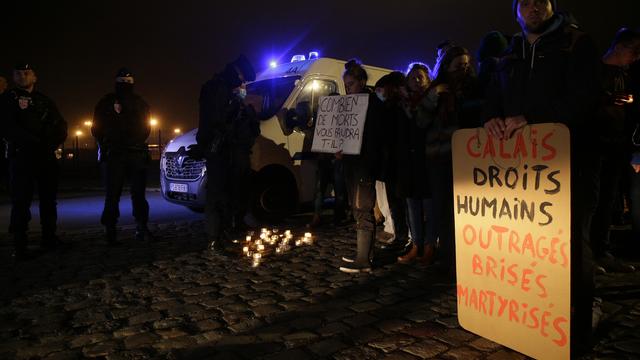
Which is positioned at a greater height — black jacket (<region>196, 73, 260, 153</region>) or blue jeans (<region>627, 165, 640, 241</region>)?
black jacket (<region>196, 73, 260, 153</region>)

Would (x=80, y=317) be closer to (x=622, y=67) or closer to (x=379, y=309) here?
(x=379, y=309)

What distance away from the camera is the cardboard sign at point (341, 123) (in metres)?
4.43

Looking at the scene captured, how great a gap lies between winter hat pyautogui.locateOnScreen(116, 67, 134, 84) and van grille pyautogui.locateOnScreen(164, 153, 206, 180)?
5.28ft

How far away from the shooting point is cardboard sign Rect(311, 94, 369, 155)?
443 centimetres

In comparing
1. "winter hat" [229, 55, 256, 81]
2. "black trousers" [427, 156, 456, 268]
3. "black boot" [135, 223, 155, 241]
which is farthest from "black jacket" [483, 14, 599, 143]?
"black boot" [135, 223, 155, 241]

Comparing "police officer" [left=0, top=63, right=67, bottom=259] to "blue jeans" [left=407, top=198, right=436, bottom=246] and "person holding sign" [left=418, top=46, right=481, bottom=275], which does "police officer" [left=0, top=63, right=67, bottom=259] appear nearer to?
"blue jeans" [left=407, top=198, right=436, bottom=246]

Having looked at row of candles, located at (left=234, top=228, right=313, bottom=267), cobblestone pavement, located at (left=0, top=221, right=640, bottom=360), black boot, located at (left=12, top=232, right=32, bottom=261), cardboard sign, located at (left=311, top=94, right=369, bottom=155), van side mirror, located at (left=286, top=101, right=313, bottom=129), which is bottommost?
cobblestone pavement, located at (left=0, top=221, right=640, bottom=360)

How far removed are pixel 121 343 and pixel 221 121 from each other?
277cm

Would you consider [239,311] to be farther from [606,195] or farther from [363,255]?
[606,195]

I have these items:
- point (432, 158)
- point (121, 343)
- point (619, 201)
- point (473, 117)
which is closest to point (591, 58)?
point (473, 117)

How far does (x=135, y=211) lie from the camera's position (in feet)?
20.6

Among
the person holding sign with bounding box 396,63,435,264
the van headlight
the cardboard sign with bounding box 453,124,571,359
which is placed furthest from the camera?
the van headlight

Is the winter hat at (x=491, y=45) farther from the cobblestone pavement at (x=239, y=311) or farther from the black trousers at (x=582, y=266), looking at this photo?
the black trousers at (x=582, y=266)

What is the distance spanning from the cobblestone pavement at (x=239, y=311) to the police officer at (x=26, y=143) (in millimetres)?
564
